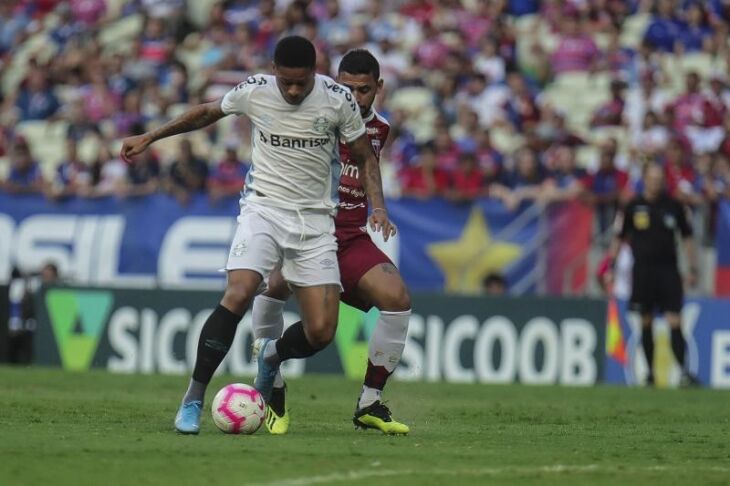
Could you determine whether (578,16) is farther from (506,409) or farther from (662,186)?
(506,409)

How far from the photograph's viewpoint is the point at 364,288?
10.0m

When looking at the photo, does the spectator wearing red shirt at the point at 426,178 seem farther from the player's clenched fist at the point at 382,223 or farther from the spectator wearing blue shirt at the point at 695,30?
the player's clenched fist at the point at 382,223

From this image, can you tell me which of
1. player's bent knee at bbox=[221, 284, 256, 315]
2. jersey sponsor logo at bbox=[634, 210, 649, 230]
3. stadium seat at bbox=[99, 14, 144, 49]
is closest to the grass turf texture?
player's bent knee at bbox=[221, 284, 256, 315]

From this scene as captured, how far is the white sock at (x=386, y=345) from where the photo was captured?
10016 millimetres

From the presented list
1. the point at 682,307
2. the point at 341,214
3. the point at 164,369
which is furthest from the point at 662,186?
the point at 341,214

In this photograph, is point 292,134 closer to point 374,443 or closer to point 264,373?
point 264,373

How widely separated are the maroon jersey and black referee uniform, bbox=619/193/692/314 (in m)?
7.95

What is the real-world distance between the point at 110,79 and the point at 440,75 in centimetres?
631

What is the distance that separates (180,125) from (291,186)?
81 centimetres

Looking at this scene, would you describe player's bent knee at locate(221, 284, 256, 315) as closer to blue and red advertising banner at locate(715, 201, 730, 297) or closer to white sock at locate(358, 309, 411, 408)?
white sock at locate(358, 309, 411, 408)

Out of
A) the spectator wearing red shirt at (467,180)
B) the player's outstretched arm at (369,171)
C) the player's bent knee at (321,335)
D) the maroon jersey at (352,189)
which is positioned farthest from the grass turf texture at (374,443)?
the spectator wearing red shirt at (467,180)

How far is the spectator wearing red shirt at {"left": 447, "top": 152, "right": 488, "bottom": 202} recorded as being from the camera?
1973cm

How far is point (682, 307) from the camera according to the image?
17859 mm

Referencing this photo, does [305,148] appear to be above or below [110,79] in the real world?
below
